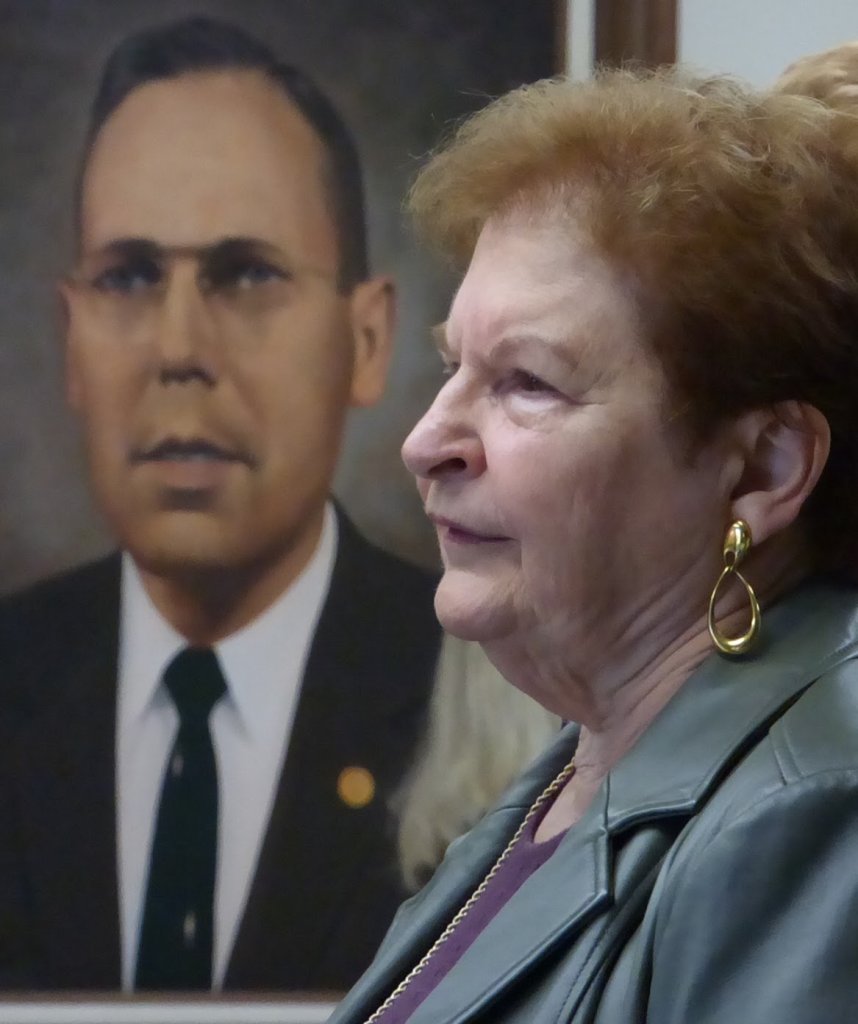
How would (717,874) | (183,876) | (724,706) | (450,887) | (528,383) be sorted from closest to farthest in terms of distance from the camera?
(717,874), (724,706), (528,383), (450,887), (183,876)

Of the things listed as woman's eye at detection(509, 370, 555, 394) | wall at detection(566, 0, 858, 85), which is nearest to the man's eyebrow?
wall at detection(566, 0, 858, 85)

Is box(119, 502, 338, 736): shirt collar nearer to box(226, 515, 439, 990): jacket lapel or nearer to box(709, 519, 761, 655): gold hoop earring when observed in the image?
box(226, 515, 439, 990): jacket lapel

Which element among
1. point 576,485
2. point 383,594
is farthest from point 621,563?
point 383,594

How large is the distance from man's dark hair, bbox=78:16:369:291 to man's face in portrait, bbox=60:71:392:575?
12mm

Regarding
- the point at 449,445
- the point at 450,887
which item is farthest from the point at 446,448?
the point at 450,887

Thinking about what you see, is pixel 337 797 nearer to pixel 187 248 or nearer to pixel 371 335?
pixel 371 335

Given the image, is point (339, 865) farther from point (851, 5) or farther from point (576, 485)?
point (851, 5)

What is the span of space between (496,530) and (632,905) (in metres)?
0.25

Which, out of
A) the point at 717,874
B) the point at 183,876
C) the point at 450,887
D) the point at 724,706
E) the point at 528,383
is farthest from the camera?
the point at 183,876

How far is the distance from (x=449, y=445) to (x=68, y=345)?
0.82m

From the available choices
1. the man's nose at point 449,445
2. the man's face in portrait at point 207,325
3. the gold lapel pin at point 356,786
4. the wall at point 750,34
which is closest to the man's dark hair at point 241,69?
the man's face in portrait at point 207,325

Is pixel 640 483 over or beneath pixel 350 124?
beneath

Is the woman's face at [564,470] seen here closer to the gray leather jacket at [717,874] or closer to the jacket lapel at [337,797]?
the gray leather jacket at [717,874]

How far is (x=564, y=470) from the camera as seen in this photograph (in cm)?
77
